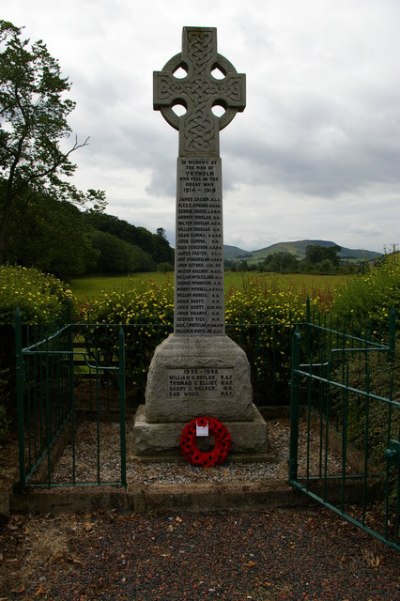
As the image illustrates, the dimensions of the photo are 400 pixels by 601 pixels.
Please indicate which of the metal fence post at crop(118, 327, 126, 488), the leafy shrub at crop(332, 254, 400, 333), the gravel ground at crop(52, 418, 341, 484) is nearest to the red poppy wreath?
the gravel ground at crop(52, 418, 341, 484)

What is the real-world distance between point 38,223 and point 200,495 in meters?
20.2

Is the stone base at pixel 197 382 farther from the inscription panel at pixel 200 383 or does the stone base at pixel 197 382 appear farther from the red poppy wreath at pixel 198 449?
the red poppy wreath at pixel 198 449

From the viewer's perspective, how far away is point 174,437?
5098 millimetres

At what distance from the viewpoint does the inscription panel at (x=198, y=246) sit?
17.0ft

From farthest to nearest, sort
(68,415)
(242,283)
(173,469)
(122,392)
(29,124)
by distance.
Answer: (29,124) → (242,283) → (68,415) → (173,469) → (122,392)

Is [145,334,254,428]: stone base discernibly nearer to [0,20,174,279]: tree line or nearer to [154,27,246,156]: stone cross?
[154,27,246,156]: stone cross

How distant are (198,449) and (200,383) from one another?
2.10ft

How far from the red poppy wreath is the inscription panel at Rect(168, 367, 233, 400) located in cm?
27

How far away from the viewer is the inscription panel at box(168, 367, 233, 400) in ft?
16.9

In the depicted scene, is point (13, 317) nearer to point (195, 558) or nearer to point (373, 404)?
point (195, 558)

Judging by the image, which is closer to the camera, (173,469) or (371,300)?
(173,469)

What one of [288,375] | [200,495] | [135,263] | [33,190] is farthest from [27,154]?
[200,495]

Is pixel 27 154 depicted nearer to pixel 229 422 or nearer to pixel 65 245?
pixel 65 245

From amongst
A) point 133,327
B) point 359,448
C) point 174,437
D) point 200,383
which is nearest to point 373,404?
point 359,448
